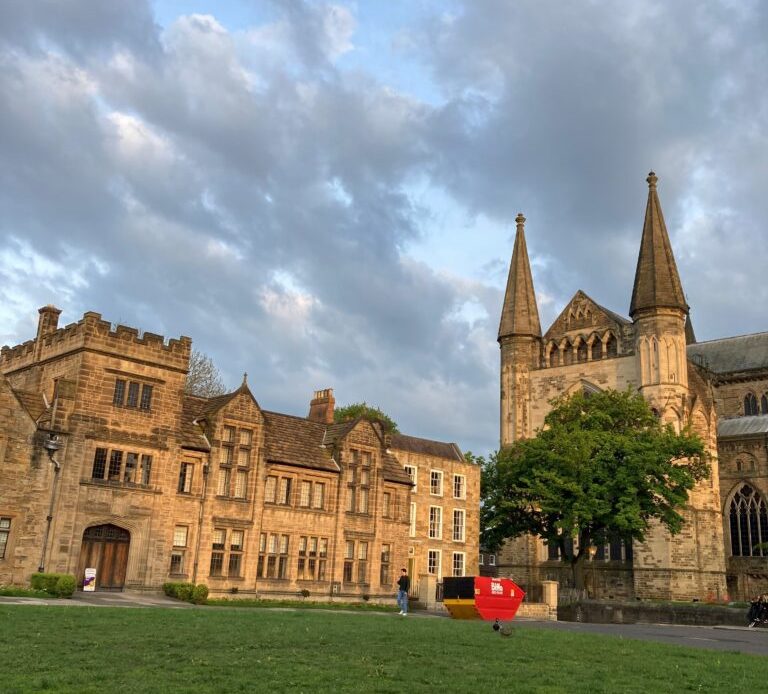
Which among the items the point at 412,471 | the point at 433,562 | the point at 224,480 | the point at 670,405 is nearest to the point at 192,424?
the point at 224,480

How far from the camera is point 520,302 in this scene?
7012cm

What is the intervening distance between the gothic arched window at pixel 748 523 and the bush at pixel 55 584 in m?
50.5

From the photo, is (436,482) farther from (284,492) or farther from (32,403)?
(32,403)

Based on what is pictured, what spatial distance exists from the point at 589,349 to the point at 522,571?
709 inches

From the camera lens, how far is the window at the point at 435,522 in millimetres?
51969

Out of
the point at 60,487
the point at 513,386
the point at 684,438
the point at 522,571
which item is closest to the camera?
the point at 60,487

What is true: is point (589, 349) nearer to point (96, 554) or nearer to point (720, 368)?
point (720, 368)

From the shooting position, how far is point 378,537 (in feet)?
145

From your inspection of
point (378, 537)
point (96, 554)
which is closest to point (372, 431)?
point (378, 537)

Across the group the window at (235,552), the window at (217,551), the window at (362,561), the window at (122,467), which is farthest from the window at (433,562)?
the window at (122,467)

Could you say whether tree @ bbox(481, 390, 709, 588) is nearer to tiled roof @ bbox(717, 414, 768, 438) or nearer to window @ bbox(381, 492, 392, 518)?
window @ bbox(381, 492, 392, 518)

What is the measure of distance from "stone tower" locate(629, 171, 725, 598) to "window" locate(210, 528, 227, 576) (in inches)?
1218

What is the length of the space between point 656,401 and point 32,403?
4154 cm

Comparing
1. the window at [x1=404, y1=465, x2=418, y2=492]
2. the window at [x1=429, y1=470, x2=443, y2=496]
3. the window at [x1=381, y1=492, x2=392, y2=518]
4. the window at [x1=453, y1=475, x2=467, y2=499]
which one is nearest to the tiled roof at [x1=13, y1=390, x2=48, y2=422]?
the window at [x1=381, y1=492, x2=392, y2=518]
